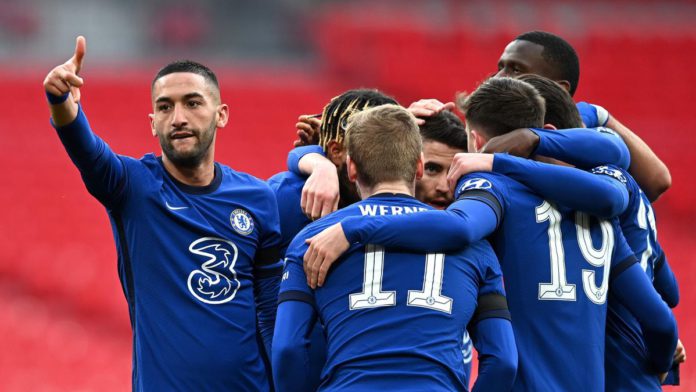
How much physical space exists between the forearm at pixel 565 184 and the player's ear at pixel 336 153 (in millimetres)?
784

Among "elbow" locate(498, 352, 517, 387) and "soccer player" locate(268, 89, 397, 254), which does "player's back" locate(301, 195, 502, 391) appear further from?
"soccer player" locate(268, 89, 397, 254)

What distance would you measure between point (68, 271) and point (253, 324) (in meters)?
9.13

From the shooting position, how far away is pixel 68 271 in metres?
12.2

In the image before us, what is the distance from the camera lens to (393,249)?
9.78ft

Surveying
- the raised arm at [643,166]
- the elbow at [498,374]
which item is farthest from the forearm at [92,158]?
the raised arm at [643,166]

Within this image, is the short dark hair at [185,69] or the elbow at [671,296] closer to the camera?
the short dark hair at [185,69]

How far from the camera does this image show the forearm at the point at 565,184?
10.5 ft

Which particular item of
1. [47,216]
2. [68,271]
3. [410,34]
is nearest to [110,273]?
[68,271]

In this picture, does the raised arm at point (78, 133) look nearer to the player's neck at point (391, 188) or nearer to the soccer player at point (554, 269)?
the player's neck at point (391, 188)

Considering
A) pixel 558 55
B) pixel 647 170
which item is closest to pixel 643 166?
pixel 647 170

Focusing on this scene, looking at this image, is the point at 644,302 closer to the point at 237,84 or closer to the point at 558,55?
the point at 558,55

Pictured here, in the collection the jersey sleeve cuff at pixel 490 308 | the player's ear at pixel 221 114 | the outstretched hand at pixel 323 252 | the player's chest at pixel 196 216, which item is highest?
the player's ear at pixel 221 114

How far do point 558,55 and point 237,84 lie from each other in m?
13.4

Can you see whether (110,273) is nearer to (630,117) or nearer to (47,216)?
(47,216)
